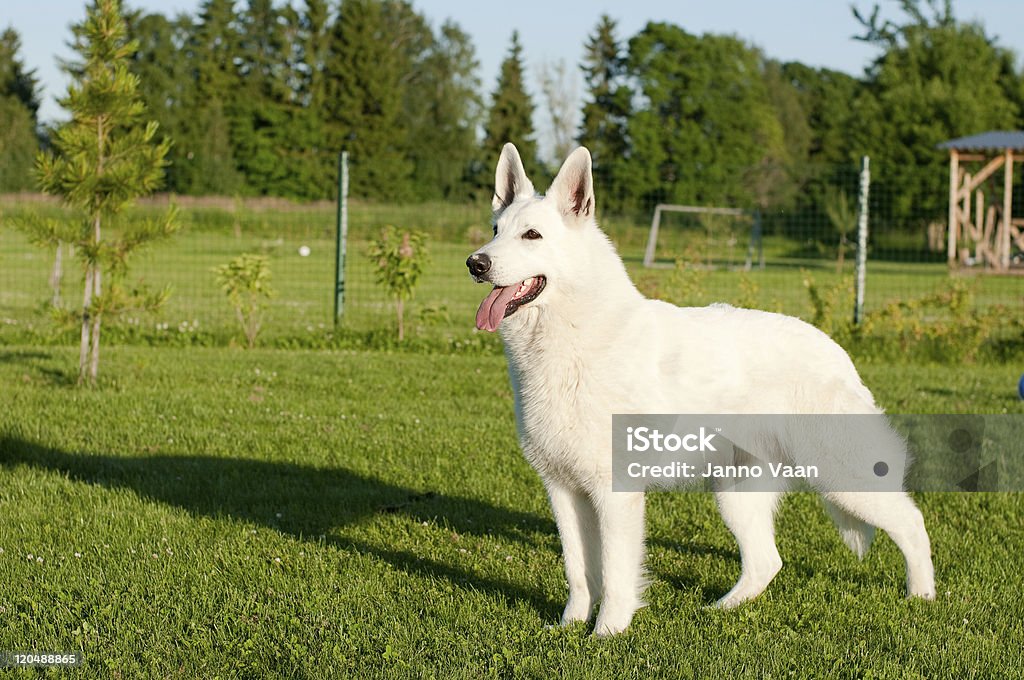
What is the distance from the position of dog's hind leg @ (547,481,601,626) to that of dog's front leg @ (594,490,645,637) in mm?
111

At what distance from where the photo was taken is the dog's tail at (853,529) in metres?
4.21

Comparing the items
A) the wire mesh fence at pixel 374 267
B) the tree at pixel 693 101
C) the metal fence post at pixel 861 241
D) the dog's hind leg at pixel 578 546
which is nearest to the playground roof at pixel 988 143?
the wire mesh fence at pixel 374 267

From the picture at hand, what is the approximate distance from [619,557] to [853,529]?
1.20 meters

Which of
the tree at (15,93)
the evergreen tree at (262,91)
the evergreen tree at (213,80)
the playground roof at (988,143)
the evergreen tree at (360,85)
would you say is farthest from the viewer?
the evergreen tree at (360,85)

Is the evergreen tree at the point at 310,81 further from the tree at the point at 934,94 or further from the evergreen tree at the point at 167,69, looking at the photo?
the tree at the point at 934,94

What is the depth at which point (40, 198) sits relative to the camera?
1387 centimetres

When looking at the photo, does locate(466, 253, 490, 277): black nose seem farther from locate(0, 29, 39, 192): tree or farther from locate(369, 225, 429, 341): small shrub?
locate(0, 29, 39, 192): tree

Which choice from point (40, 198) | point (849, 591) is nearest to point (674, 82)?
point (40, 198)

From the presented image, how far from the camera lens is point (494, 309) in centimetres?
361

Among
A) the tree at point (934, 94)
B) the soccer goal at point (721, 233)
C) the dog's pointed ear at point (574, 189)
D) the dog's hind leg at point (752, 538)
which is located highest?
the tree at point (934, 94)

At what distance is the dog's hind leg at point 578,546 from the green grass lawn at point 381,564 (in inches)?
6.0

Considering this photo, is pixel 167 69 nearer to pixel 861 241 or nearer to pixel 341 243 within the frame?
pixel 341 243

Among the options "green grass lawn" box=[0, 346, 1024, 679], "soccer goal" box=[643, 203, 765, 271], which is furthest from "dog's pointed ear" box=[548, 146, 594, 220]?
"soccer goal" box=[643, 203, 765, 271]

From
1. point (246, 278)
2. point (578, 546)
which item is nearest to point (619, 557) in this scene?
point (578, 546)
